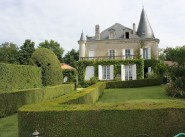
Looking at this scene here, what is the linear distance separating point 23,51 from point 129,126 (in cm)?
4648

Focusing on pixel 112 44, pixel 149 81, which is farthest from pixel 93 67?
pixel 149 81

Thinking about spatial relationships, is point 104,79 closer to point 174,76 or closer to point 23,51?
point 174,76

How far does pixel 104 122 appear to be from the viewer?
6.34m

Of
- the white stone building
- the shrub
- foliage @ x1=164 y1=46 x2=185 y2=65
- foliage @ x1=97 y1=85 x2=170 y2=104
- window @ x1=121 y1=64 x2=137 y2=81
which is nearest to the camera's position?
foliage @ x1=97 y1=85 x2=170 y2=104

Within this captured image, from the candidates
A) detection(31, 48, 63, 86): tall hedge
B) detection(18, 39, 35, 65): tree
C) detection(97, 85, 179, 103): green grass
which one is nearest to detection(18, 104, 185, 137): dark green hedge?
detection(97, 85, 179, 103): green grass

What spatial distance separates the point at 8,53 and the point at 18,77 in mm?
43484

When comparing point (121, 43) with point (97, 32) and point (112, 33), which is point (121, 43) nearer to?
point (112, 33)

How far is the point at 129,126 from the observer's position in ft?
20.6

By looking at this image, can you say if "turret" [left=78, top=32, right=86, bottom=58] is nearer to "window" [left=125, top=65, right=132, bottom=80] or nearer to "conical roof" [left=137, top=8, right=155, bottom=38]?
"window" [left=125, top=65, right=132, bottom=80]

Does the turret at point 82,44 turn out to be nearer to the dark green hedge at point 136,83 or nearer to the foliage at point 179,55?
the dark green hedge at point 136,83

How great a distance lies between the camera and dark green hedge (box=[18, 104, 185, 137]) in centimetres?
629

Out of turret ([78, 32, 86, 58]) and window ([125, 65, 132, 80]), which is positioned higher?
turret ([78, 32, 86, 58])

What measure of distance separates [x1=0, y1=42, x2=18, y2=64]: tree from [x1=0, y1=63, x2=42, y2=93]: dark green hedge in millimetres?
33079

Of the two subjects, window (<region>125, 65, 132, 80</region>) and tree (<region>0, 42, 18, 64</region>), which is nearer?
window (<region>125, 65, 132, 80</region>)
